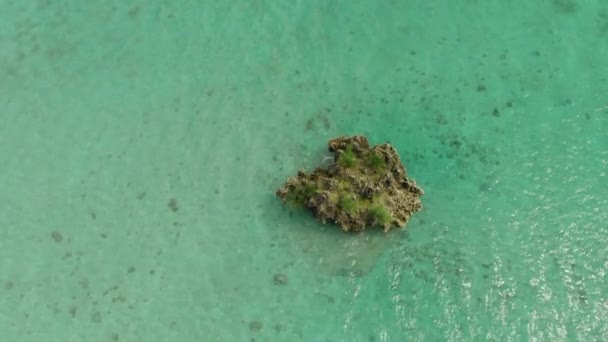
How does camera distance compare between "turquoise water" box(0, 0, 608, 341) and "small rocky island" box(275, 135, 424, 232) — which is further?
"small rocky island" box(275, 135, 424, 232)

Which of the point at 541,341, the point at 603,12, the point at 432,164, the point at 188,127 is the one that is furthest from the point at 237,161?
the point at 603,12

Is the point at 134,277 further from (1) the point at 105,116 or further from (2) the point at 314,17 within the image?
(2) the point at 314,17

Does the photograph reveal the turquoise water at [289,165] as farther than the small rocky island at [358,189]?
No

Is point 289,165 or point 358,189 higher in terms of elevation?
point 289,165

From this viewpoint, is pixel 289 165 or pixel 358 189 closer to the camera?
pixel 358 189
